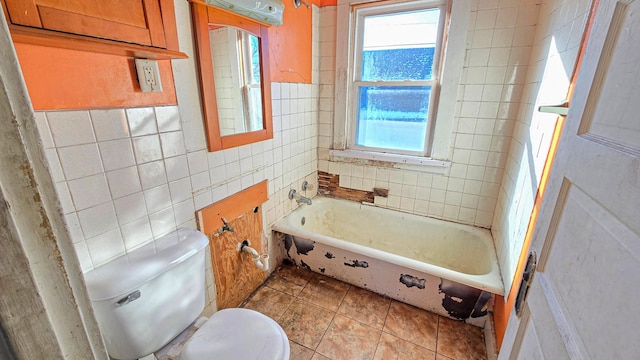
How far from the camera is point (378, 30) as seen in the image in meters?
2.09

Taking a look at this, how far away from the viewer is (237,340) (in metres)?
1.09

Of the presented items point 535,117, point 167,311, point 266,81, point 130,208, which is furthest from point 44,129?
point 535,117

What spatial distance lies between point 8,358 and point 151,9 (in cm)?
115

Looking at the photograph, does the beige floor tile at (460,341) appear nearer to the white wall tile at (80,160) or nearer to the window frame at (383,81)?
the window frame at (383,81)

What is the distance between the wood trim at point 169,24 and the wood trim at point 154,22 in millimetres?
16

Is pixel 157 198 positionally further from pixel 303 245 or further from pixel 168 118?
pixel 303 245

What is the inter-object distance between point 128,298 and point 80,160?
51cm

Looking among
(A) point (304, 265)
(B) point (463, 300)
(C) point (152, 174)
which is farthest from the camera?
(A) point (304, 265)

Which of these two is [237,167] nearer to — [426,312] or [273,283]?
[273,283]

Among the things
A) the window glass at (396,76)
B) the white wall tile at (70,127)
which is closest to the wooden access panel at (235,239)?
the white wall tile at (70,127)

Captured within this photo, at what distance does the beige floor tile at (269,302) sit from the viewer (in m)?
1.78

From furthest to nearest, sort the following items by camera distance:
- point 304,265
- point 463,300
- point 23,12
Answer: point 304,265, point 463,300, point 23,12

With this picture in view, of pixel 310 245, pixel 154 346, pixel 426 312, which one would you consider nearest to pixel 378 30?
pixel 310 245

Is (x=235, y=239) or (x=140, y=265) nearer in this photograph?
(x=140, y=265)
